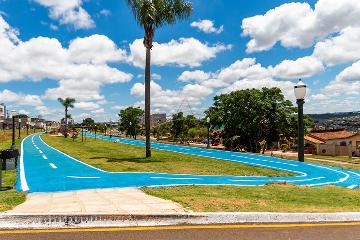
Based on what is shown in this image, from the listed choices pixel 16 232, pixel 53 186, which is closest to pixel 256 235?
pixel 16 232

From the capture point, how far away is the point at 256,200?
934 centimetres

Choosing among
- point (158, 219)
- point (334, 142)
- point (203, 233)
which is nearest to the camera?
point (203, 233)

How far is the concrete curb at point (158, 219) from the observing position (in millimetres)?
6676

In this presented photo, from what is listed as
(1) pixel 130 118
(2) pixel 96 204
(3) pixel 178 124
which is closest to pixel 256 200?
(2) pixel 96 204

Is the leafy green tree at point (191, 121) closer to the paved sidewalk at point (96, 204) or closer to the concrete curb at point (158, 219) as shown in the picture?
the paved sidewalk at point (96, 204)

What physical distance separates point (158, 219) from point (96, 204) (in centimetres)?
184

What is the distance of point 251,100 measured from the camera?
149ft

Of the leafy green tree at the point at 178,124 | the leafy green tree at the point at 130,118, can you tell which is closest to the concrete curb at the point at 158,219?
the leafy green tree at the point at 178,124

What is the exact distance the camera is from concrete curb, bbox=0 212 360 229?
21.9ft

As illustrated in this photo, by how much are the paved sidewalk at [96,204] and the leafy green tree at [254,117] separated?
121 ft

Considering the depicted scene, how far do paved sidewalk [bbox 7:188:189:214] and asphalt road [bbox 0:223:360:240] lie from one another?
2.64 feet

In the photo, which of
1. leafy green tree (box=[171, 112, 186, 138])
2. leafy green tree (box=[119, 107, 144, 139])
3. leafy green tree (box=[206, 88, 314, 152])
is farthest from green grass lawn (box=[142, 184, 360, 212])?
leafy green tree (box=[119, 107, 144, 139])

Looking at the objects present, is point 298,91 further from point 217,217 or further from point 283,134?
point 283,134

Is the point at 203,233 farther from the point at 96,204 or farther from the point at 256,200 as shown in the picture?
the point at 256,200
